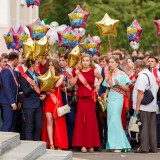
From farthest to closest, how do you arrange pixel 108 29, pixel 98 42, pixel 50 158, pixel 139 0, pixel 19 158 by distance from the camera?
pixel 139 0 < pixel 98 42 < pixel 108 29 < pixel 50 158 < pixel 19 158

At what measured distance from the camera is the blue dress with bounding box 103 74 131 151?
18969 mm

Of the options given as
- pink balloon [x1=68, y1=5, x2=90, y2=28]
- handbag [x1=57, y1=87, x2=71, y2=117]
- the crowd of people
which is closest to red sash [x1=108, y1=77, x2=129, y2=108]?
the crowd of people

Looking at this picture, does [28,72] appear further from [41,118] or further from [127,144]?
[127,144]

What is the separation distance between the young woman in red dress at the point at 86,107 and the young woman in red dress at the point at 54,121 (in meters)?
0.28

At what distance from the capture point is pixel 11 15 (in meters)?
36.8

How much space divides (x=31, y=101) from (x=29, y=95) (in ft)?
0.42

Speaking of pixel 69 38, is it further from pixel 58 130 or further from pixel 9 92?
pixel 9 92

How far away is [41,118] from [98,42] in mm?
4392

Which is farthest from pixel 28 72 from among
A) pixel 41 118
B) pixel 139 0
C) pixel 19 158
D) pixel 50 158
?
pixel 139 0

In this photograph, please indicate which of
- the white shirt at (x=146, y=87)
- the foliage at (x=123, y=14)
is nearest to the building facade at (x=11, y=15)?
the foliage at (x=123, y=14)

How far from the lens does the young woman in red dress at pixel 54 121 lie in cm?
1873

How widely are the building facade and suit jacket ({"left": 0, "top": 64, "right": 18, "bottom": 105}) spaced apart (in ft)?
51.4

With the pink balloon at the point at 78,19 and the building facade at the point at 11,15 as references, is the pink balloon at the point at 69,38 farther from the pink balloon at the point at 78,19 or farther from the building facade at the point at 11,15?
the building facade at the point at 11,15

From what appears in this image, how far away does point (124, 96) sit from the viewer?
62.6 feet
